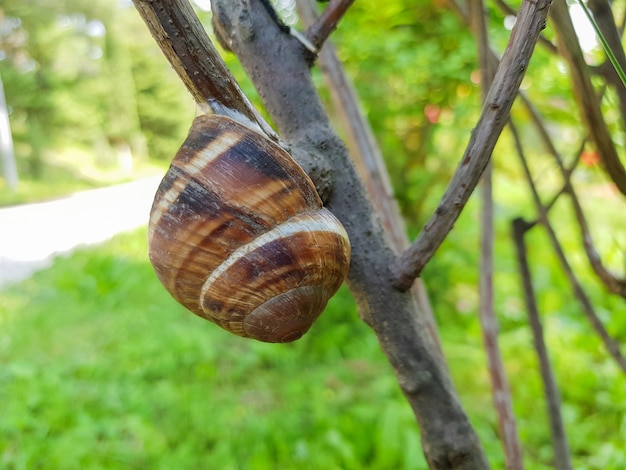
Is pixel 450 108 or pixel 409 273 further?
pixel 450 108

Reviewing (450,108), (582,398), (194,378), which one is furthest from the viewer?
(450,108)

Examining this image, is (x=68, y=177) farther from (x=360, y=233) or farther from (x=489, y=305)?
(x=360, y=233)

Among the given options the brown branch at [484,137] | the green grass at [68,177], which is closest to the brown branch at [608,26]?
the brown branch at [484,137]

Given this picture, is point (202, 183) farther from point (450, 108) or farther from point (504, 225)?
point (504, 225)

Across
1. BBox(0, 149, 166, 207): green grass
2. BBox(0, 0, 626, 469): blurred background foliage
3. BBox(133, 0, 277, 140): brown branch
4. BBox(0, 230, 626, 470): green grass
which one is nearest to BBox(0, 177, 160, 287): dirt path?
BBox(0, 149, 166, 207): green grass

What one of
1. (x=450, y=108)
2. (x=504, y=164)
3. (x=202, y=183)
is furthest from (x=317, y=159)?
(x=504, y=164)

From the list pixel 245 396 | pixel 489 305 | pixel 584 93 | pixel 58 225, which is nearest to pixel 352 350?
pixel 245 396
